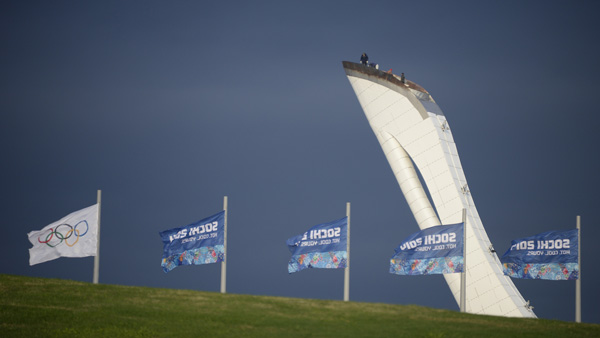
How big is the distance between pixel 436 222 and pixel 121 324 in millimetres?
24778

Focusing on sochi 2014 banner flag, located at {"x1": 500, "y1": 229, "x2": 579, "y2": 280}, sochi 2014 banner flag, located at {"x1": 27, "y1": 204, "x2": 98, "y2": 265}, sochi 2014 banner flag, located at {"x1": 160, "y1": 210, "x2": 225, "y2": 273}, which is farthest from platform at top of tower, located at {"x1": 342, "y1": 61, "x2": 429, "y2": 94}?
sochi 2014 banner flag, located at {"x1": 27, "y1": 204, "x2": 98, "y2": 265}

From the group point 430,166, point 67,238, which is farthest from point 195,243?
point 430,166

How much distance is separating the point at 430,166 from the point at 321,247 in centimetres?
1436

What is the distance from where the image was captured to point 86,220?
124 feet

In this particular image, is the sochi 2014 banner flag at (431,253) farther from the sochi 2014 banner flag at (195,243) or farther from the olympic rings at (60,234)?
the olympic rings at (60,234)

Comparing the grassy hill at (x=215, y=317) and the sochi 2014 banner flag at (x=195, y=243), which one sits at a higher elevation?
the sochi 2014 banner flag at (x=195, y=243)

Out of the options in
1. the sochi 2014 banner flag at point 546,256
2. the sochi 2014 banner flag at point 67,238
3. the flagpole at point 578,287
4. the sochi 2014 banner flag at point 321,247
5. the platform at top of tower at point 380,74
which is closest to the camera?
the sochi 2014 banner flag at point 321,247

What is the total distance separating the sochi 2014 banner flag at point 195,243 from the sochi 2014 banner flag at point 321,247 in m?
3.46

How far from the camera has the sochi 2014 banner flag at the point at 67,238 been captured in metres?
37.5

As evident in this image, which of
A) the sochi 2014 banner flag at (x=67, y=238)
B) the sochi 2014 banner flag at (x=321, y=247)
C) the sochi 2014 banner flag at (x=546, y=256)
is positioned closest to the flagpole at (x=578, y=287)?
the sochi 2014 banner flag at (x=546, y=256)

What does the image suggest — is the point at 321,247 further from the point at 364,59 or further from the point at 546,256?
the point at 364,59

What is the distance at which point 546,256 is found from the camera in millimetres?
37594

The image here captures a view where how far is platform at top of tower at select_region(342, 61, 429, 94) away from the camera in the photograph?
162 feet

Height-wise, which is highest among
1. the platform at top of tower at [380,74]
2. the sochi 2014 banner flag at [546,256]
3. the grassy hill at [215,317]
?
the platform at top of tower at [380,74]
